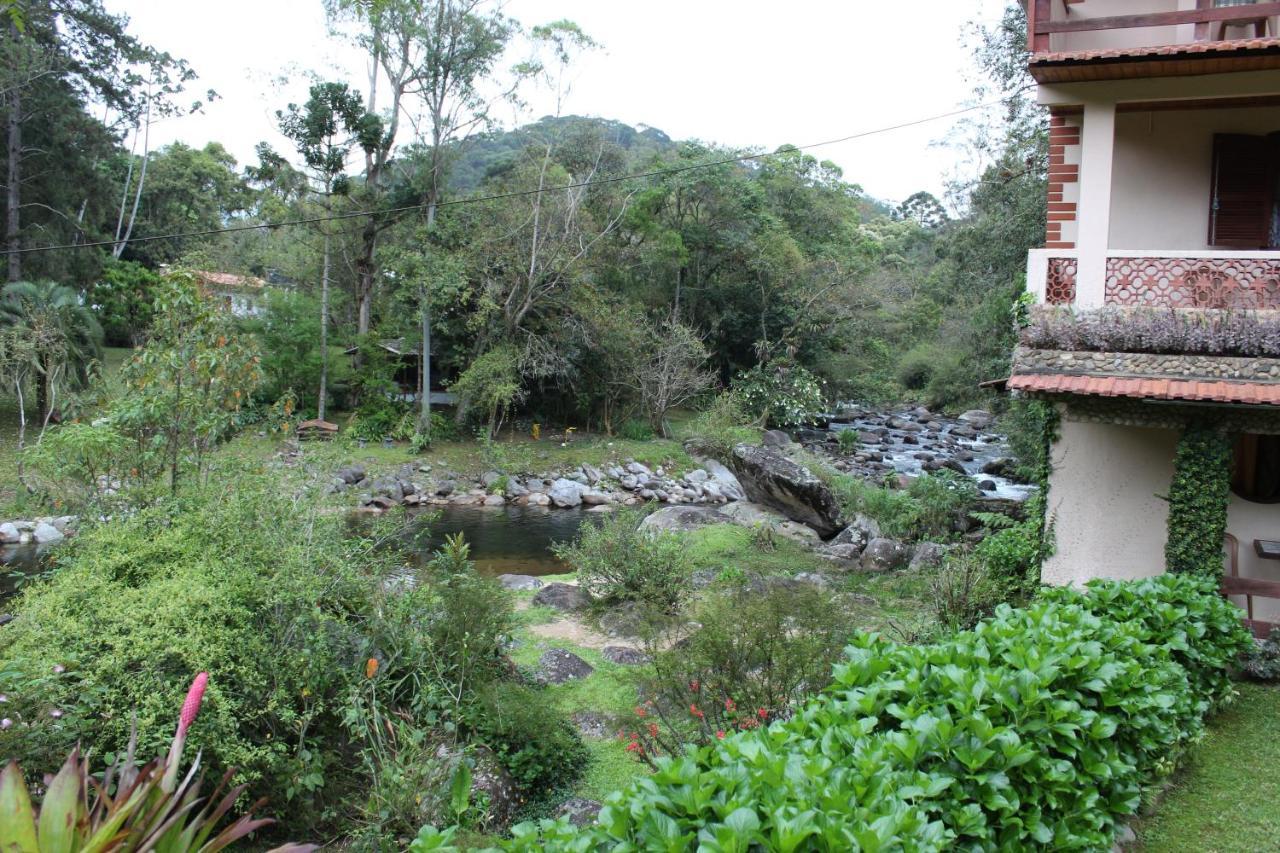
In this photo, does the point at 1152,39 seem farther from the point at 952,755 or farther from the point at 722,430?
the point at 722,430

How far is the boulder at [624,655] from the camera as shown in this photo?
8195mm

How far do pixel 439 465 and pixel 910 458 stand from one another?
13267 mm

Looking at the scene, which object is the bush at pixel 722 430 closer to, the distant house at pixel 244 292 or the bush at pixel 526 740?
the distant house at pixel 244 292

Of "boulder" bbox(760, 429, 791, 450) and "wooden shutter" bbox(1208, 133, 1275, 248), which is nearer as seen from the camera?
"wooden shutter" bbox(1208, 133, 1275, 248)

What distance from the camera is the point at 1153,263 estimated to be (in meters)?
7.82

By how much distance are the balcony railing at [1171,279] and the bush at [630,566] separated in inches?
199

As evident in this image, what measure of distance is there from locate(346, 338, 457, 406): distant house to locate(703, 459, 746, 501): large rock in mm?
7632

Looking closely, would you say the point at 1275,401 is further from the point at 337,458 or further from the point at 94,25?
the point at 94,25

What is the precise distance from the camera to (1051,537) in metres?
8.29

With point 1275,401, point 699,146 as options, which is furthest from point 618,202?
point 1275,401

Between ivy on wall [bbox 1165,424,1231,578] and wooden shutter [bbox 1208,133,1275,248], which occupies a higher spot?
wooden shutter [bbox 1208,133,1275,248]

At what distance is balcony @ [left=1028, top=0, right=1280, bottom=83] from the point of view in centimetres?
748

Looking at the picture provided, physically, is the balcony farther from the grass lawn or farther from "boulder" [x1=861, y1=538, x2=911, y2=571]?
"boulder" [x1=861, y1=538, x2=911, y2=571]

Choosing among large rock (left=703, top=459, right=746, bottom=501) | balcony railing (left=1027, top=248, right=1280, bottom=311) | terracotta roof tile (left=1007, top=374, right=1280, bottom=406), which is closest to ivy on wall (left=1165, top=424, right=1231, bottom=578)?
terracotta roof tile (left=1007, top=374, right=1280, bottom=406)
